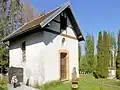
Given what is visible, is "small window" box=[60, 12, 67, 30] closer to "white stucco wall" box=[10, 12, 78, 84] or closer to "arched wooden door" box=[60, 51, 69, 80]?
"white stucco wall" box=[10, 12, 78, 84]

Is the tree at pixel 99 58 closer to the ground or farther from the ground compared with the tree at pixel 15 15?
closer to the ground

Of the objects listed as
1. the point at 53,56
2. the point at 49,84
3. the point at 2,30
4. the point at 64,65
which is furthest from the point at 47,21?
the point at 2,30

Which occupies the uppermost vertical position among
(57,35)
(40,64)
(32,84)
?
(57,35)

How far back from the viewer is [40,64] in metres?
15.6

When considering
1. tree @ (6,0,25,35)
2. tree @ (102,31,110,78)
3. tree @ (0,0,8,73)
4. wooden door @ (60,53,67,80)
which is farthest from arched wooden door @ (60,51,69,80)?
tree @ (6,0,25,35)

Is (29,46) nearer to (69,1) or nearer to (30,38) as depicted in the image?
(30,38)

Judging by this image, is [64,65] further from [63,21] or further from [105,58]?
[105,58]

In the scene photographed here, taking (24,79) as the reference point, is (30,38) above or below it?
above

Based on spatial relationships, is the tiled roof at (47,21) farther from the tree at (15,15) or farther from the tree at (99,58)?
the tree at (15,15)

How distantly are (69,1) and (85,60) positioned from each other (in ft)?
66.8

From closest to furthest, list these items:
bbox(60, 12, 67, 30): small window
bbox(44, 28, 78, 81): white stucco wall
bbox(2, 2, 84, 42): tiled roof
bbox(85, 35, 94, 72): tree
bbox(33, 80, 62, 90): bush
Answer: bbox(33, 80, 62, 90): bush, bbox(2, 2, 84, 42): tiled roof, bbox(44, 28, 78, 81): white stucco wall, bbox(60, 12, 67, 30): small window, bbox(85, 35, 94, 72): tree

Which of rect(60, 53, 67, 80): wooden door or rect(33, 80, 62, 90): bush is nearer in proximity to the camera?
rect(33, 80, 62, 90): bush

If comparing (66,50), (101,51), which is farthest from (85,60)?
(66,50)

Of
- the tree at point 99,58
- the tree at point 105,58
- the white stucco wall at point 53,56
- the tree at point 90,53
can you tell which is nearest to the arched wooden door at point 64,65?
the white stucco wall at point 53,56
